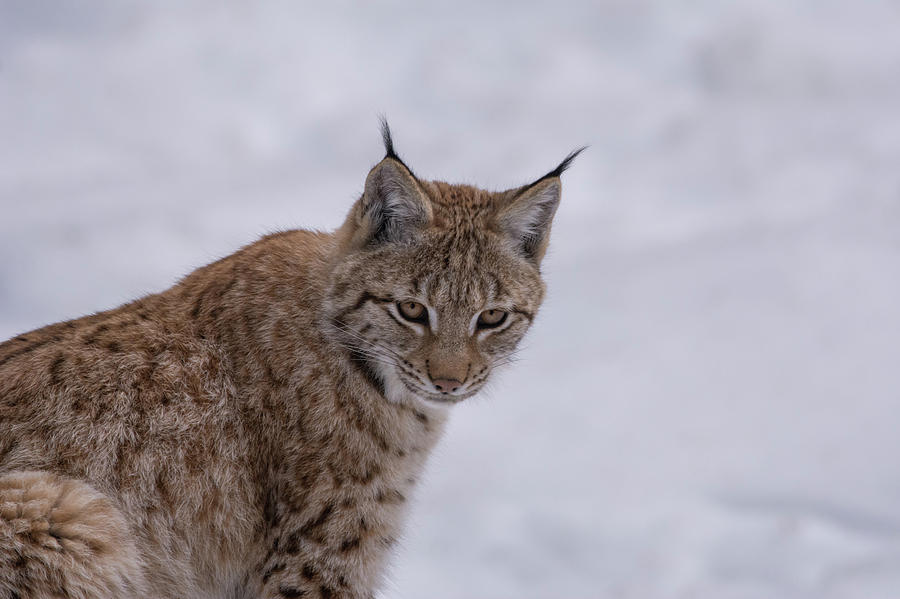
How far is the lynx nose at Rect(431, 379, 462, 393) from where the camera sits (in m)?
6.53

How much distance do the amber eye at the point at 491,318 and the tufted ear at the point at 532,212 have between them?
1.69ft

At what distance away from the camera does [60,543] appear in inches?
220

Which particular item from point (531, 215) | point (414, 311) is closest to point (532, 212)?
point (531, 215)

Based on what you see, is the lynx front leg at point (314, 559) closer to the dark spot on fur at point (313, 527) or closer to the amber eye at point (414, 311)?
the dark spot on fur at point (313, 527)

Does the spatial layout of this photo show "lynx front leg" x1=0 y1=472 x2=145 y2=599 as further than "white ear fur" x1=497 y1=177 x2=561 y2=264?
No

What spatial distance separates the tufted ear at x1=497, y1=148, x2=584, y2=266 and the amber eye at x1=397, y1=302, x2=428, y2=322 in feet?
2.72

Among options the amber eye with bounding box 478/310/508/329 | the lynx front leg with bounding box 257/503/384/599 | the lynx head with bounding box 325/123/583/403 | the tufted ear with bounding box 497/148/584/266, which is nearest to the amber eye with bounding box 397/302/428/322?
the lynx head with bounding box 325/123/583/403

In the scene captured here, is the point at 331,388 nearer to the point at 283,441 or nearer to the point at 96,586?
the point at 283,441

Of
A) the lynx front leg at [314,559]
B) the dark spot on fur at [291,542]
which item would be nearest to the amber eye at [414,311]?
the lynx front leg at [314,559]

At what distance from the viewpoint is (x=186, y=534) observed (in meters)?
6.39

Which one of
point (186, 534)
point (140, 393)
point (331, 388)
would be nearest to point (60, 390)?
point (140, 393)

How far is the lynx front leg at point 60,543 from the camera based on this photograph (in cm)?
546

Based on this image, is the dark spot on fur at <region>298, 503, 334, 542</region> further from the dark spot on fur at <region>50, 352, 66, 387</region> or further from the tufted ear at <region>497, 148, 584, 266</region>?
the tufted ear at <region>497, 148, 584, 266</region>

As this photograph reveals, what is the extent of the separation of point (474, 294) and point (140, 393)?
2.11 meters
